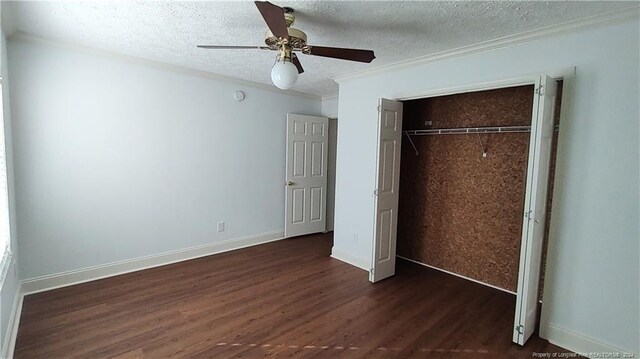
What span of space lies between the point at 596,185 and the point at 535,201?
1.39 ft

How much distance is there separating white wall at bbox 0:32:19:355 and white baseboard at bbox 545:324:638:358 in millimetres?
3910

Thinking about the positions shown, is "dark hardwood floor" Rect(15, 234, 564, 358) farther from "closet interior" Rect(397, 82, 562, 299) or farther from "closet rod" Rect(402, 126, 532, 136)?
"closet rod" Rect(402, 126, 532, 136)

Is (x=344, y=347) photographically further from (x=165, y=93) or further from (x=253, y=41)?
(x=165, y=93)

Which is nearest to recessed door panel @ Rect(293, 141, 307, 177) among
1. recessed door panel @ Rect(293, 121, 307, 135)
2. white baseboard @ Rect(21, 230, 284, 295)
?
recessed door panel @ Rect(293, 121, 307, 135)

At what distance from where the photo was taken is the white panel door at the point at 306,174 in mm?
4926

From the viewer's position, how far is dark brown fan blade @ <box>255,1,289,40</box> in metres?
1.57

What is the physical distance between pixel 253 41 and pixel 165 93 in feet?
5.10

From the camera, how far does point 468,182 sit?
356cm

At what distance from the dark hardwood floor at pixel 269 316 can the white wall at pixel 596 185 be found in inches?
16.7

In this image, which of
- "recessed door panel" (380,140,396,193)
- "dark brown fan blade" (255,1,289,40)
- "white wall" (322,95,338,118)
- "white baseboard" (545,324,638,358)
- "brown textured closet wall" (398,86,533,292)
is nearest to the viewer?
"dark brown fan blade" (255,1,289,40)

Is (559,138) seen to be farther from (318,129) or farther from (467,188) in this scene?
(318,129)

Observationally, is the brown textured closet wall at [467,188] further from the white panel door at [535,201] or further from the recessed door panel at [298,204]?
the recessed door panel at [298,204]

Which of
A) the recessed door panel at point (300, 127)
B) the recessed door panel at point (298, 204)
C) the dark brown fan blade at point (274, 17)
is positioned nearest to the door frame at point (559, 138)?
the dark brown fan blade at point (274, 17)

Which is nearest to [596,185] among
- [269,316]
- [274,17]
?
[274,17]
